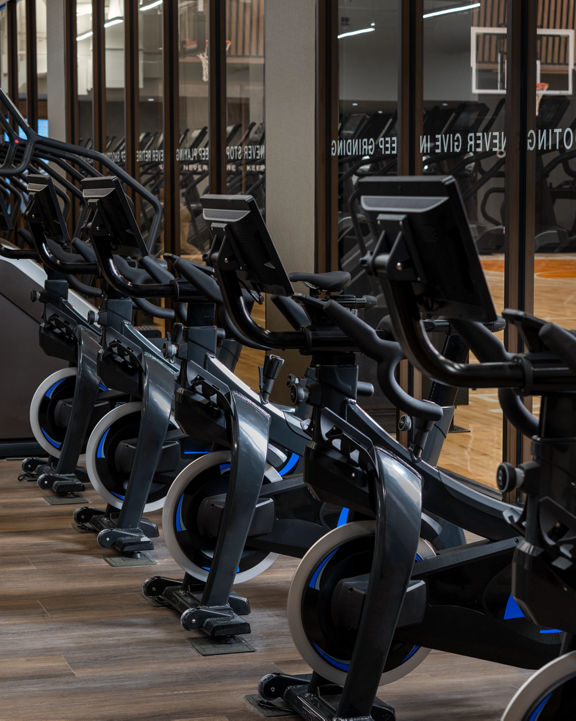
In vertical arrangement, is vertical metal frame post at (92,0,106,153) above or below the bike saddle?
above

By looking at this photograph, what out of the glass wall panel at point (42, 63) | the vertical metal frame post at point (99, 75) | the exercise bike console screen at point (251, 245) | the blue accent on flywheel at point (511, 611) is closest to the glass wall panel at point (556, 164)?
the exercise bike console screen at point (251, 245)

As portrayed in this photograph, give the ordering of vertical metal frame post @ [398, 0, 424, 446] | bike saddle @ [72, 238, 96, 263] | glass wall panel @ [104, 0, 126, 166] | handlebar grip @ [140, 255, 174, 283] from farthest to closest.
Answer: glass wall panel @ [104, 0, 126, 166] < vertical metal frame post @ [398, 0, 424, 446] < bike saddle @ [72, 238, 96, 263] < handlebar grip @ [140, 255, 174, 283]

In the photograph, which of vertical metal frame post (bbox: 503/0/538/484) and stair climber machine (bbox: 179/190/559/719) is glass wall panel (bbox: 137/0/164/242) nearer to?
vertical metal frame post (bbox: 503/0/538/484)

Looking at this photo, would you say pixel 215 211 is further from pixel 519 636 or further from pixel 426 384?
pixel 426 384

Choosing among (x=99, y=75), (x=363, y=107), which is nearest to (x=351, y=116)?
(x=363, y=107)

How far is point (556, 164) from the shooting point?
4.55 metres

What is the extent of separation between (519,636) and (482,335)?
843mm

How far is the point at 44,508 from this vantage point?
17.1 feet

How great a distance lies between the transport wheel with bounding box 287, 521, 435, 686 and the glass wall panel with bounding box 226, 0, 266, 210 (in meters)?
4.21

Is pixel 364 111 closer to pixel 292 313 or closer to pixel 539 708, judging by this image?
pixel 292 313

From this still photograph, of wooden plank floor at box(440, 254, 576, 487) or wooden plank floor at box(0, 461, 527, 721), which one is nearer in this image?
wooden plank floor at box(0, 461, 527, 721)

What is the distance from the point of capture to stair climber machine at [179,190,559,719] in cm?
259

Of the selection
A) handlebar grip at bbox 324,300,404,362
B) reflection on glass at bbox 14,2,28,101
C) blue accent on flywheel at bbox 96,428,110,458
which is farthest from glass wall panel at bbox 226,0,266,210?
reflection on glass at bbox 14,2,28,101

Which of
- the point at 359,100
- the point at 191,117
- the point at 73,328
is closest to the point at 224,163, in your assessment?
the point at 191,117
